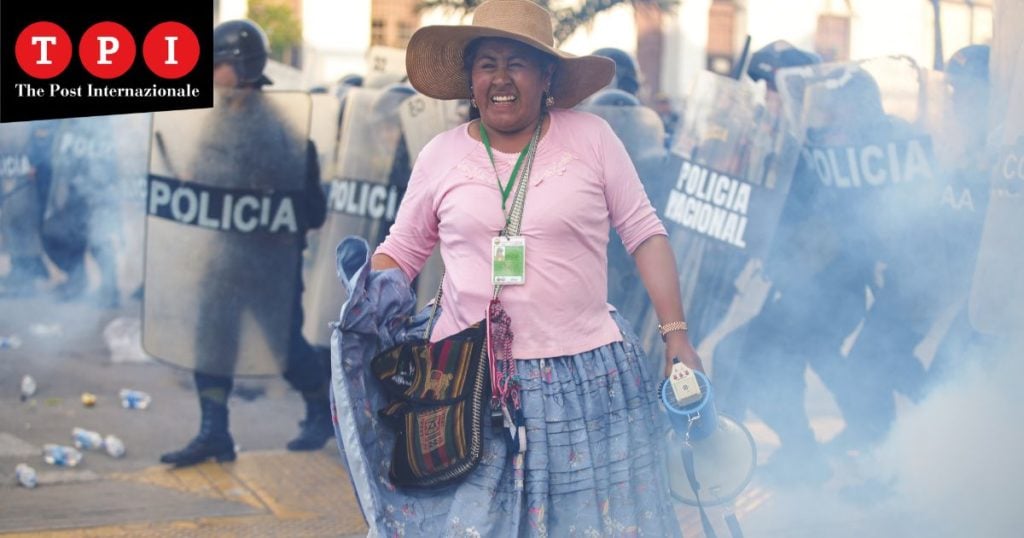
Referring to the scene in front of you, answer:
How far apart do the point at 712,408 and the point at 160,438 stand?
399 centimetres

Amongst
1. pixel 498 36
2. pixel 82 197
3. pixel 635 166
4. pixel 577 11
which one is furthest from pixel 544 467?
pixel 577 11

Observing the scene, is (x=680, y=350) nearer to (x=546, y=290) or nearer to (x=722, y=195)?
(x=546, y=290)

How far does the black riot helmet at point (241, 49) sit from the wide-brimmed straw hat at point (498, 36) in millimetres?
2586

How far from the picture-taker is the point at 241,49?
19.5 feet

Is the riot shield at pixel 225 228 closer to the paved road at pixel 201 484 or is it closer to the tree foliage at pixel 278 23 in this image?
the paved road at pixel 201 484

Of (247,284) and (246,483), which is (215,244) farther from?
(246,483)

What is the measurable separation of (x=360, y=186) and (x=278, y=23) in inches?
810

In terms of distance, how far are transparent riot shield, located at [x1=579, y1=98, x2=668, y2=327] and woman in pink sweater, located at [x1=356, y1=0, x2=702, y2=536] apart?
238cm

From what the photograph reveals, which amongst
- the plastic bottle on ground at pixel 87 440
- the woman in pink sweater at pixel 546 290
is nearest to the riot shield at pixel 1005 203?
the woman in pink sweater at pixel 546 290

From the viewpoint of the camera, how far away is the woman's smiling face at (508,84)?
3205 millimetres

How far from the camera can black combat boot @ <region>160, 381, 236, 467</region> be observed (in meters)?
5.95

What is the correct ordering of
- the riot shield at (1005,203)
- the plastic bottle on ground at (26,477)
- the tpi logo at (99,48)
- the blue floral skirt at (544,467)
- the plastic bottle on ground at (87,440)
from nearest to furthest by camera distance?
the blue floral skirt at (544,467) < the riot shield at (1005,203) < the plastic bottle on ground at (26,477) < the plastic bottle on ground at (87,440) < the tpi logo at (99,48)

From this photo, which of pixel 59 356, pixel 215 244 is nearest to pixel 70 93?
pixel 59 356

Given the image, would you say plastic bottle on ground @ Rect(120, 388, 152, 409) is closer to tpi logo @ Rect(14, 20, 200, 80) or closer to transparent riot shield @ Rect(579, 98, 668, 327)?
tpi logo @ Rect(14, 20, 200, 80)
